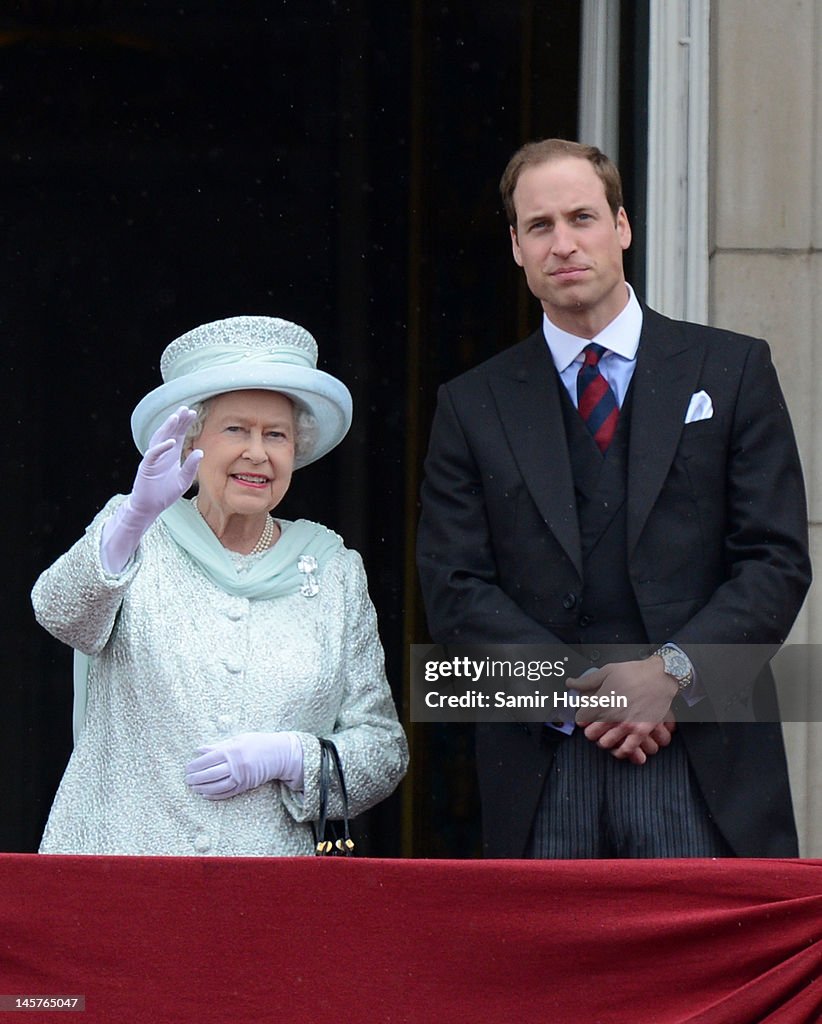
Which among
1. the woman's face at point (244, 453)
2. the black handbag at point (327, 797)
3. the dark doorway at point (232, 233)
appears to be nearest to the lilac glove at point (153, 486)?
the woman's face at point (244, 453)

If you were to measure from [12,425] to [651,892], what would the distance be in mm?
3419

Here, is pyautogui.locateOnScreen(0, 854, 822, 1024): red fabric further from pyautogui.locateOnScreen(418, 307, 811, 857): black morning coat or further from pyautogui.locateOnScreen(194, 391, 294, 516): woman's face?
pyautogui.locateOnScreen(194, 391, 294, 516): woman's face

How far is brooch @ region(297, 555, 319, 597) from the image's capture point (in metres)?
3.48

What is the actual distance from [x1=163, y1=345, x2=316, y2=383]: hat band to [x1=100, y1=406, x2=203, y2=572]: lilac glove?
31 cm

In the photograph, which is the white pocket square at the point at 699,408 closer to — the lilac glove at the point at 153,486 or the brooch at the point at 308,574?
the brooch at the point at 308,574

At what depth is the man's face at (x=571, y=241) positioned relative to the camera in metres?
3.40

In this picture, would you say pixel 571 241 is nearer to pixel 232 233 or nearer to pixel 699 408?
pixel 699 408

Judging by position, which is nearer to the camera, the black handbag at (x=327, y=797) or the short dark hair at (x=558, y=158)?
the black handbag at (x=327, y=797)

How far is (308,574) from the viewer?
3498mm

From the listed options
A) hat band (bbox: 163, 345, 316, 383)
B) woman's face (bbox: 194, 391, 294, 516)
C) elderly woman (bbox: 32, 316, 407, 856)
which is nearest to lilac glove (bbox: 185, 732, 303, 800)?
elderly woman (bbox: 32, 316, 407, 856)

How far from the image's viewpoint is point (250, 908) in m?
2.65

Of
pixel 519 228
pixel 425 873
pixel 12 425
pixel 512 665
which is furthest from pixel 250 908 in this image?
pixel 12 425

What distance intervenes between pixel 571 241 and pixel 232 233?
253cm

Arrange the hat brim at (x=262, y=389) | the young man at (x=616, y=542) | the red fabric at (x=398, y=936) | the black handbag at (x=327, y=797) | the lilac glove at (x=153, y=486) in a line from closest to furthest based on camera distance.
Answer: the red fabric at (x=398, y=936)
the lilac glove at (x=153, y=486)
the young man at (x=616, y=542)
the black handbag at (x=327, y=797)
the hat brim at (x=262, y=389)
